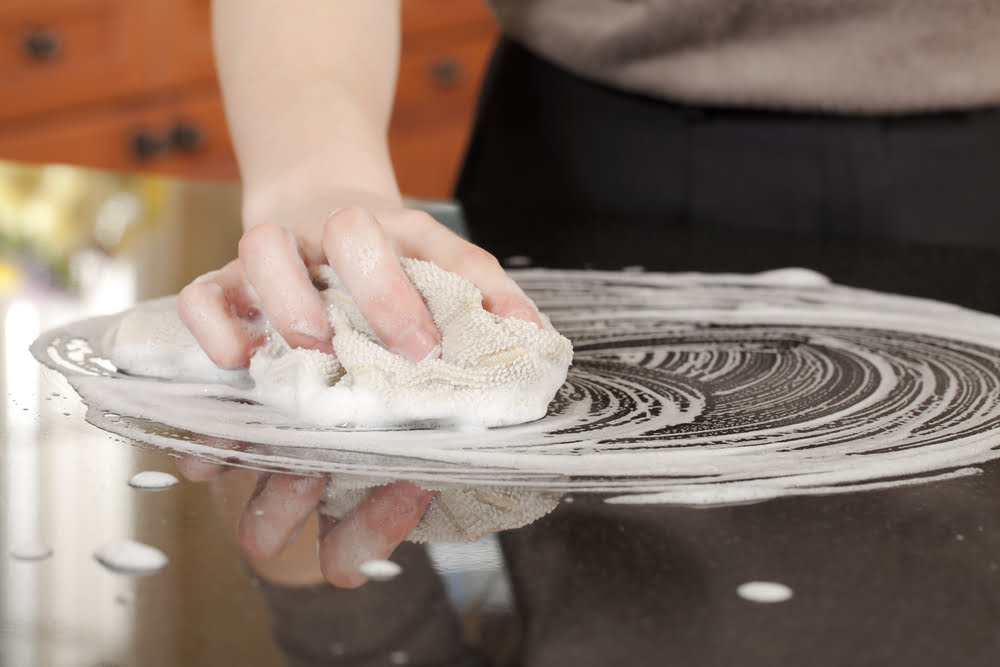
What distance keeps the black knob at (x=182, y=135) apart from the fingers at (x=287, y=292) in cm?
188

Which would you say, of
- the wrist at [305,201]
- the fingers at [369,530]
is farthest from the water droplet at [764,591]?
the wrist at [305,201]

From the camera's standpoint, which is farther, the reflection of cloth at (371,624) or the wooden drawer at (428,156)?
the wooden drawer at (428,156)

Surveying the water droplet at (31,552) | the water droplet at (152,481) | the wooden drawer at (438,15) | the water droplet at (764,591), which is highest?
the wooden drawer at (438,15)

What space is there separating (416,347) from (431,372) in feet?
0.08

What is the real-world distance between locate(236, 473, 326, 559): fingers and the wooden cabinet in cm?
182

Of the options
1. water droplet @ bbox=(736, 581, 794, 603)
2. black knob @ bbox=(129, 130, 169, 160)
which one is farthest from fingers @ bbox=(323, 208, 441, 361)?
black knob @ bbox=(129, 130, 169, 160)

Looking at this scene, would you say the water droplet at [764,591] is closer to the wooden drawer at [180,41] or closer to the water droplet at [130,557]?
the water droplet at [130,557]

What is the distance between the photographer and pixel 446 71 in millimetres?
2801

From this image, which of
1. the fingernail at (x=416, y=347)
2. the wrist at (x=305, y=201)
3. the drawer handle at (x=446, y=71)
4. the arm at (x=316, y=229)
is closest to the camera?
the arm at (x=316, y=229)

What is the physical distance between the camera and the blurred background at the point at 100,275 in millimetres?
295

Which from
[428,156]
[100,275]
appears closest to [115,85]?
[428,156]

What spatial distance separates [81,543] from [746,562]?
7.8 inches

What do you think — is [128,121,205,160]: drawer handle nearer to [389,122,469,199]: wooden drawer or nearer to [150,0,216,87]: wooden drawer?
[150,0,216,87]: wooden drawer

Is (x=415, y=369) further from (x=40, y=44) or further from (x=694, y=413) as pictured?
(x=40, y=44)
